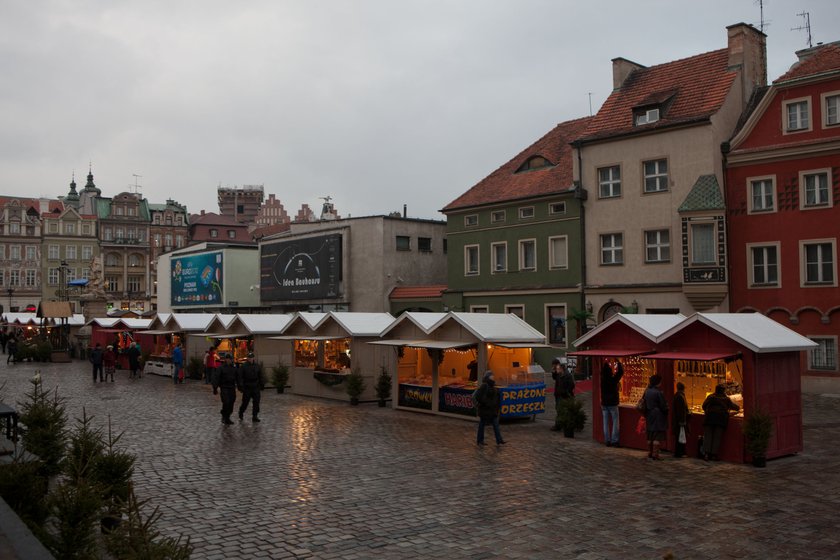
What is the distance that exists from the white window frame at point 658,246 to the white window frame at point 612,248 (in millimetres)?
1170

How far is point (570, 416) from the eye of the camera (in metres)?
18.2

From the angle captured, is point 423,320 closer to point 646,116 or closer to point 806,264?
point 806,264

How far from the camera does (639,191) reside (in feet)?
107

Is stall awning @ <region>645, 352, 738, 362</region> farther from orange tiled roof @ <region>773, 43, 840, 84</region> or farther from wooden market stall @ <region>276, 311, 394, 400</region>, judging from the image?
orange tiled roof @ <region>773, 43, 840, 84</region>

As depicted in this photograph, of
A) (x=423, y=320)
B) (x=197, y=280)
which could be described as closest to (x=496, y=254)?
(x=423, y=320)

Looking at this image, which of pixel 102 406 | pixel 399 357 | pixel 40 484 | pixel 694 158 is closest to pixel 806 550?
pixel 40 484

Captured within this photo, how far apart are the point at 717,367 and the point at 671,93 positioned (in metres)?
20.5

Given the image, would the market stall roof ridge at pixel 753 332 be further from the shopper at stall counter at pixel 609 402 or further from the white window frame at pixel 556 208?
the white window frame at pixel 556 208

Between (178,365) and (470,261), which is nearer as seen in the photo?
(178,365)

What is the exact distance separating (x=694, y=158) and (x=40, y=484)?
91.2 feet

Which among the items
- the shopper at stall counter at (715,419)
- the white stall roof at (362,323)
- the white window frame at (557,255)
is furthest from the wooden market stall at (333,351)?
the shopper at stall counter at (715,419)

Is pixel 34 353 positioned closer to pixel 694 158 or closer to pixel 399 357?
pixel 399 357

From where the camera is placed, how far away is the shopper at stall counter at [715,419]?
48.2ft

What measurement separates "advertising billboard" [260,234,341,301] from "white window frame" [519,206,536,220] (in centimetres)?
1479
